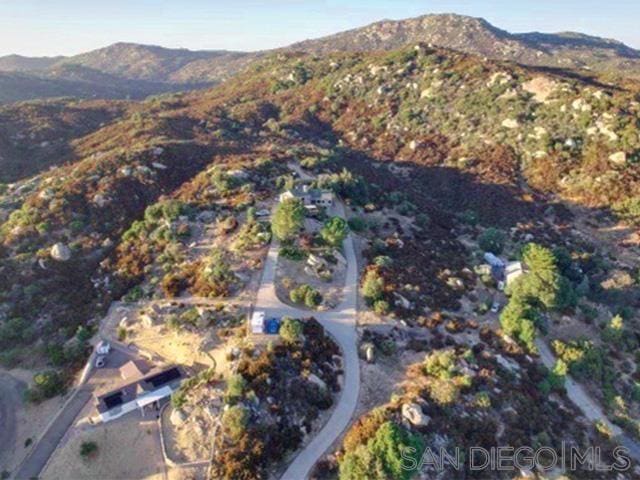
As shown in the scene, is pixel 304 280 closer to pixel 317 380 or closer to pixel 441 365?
pixel 317 380

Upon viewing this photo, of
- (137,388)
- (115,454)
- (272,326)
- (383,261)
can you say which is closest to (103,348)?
(137,388)

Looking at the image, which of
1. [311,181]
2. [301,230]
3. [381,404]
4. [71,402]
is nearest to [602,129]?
[311,181]

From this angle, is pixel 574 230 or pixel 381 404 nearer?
pixel 381 404

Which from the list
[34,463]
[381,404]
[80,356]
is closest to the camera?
[34,463]

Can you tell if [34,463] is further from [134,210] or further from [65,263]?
[134,210]

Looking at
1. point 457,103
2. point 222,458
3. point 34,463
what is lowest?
point 34,463

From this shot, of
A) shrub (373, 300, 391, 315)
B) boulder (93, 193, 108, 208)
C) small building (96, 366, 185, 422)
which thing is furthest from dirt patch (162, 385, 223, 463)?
boulder (93, 193, 108, 208)

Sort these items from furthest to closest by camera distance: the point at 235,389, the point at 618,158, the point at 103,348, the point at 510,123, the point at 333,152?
the point at 510,123 < the point at 333,152 < the point at 618,158 < the point at 103,348 < the point at 235,389
